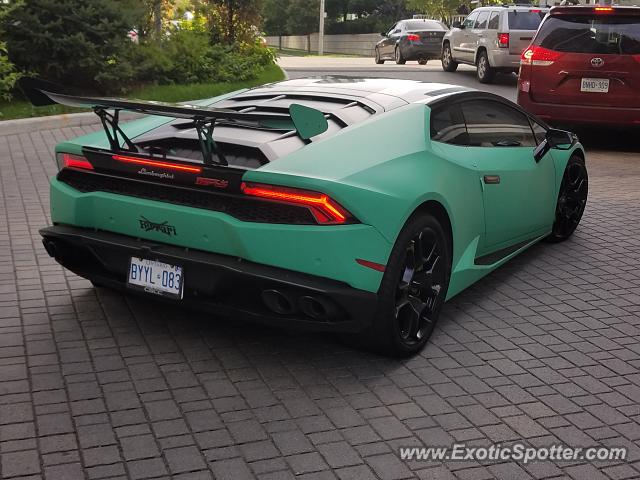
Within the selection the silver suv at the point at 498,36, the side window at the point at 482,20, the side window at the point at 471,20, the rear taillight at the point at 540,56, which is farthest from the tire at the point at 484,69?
the rear taillight at the point at 540,56

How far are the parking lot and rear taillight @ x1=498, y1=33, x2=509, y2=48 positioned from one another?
15.4 meters

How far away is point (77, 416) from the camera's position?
3941mm

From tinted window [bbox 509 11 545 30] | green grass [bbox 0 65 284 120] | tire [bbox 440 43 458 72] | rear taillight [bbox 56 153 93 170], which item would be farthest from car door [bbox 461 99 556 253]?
tire [bbox 440 43 458 72]

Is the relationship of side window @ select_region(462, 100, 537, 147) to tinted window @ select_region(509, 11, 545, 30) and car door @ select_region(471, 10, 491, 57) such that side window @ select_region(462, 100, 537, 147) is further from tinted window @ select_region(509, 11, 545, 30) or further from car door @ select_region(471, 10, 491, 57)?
car door @ select_region(471, 10, 491, 57)

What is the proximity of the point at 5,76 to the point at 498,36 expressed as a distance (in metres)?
12.0

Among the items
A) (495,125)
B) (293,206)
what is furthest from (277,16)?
(293,206)

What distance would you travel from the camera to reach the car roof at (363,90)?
5184mm

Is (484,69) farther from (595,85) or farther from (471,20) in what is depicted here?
(595,85)

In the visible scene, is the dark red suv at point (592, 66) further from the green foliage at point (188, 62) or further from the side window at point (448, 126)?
the green foliage at point (188, 62)

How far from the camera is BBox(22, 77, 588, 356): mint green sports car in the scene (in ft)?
13.8

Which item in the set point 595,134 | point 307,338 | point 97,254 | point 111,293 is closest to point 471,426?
point 307,338

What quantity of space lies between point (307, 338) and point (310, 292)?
85 centimetres

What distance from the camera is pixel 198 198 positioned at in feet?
14.5

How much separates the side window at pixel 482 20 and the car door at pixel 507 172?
16.2m
